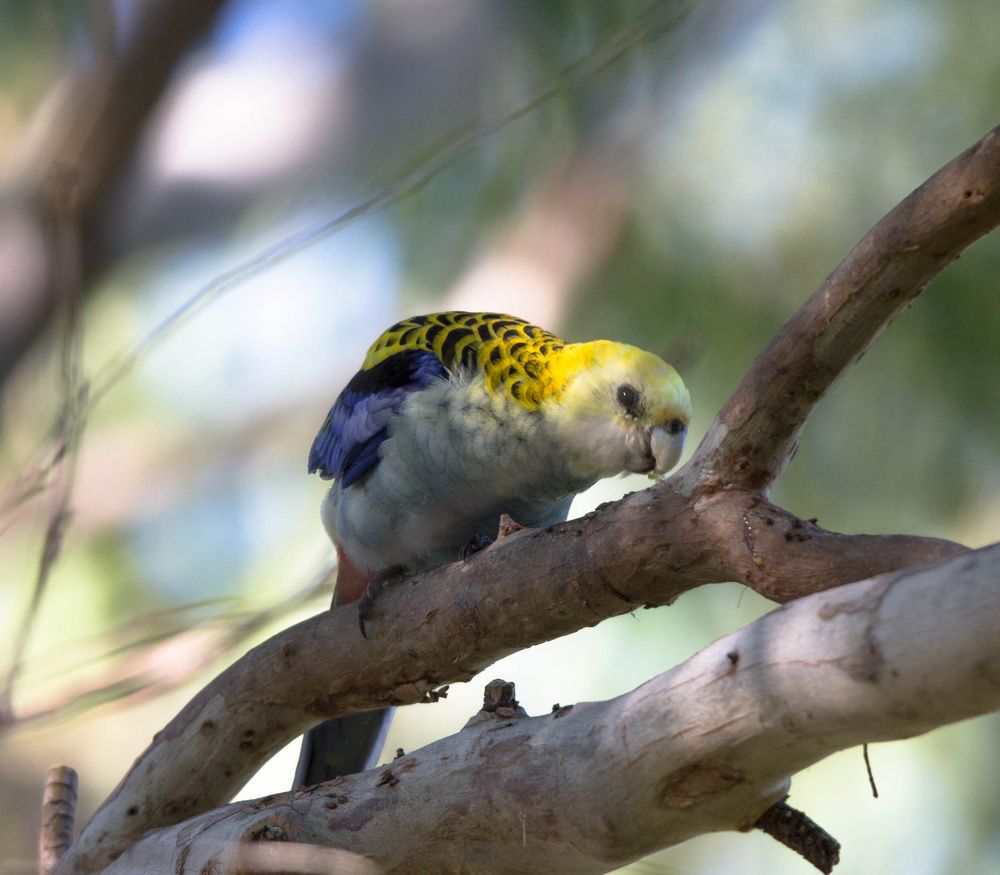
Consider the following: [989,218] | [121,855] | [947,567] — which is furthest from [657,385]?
[121,855]

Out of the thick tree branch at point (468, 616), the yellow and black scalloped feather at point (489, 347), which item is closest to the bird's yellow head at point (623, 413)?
the yellow and black scalloped feather at point (489, 347)

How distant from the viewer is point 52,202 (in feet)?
11.3

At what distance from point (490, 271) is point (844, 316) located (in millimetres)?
3973

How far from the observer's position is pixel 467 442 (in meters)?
3.03

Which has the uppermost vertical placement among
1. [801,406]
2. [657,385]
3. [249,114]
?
[249,114]

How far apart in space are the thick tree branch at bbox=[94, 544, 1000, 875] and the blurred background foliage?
2574 mm

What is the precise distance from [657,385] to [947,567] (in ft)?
4.99

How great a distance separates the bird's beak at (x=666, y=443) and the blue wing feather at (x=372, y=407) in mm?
672

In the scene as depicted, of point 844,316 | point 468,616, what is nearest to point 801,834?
point 844,316

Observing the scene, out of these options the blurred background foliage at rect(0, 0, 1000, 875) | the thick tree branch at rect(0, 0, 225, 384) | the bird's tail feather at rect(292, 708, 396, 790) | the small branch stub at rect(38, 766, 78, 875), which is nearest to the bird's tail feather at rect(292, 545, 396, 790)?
the bird's tail feather at rect(292, 708, 396, 790)

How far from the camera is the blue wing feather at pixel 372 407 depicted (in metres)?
3.21

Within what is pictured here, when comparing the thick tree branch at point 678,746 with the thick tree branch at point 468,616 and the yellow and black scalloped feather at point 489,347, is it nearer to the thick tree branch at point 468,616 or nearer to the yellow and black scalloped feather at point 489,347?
the thick tree branch at point 468,616

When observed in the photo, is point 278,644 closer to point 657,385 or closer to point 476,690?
point 657,385

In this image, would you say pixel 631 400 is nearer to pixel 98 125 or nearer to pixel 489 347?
pixel 489 347
